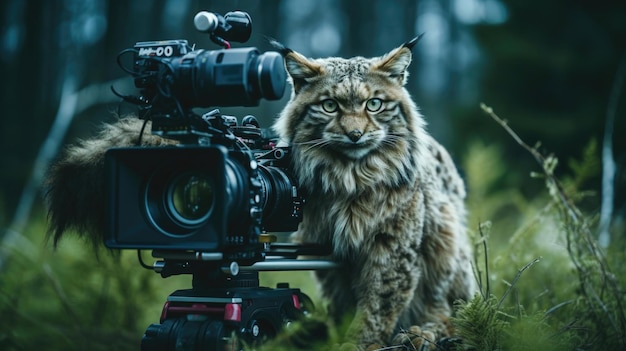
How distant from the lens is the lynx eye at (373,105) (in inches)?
131

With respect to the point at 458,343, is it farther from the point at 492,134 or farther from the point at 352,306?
the point at 492,134

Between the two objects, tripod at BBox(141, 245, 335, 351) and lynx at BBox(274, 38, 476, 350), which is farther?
lynx at BBox(274, 38, 476, 350)

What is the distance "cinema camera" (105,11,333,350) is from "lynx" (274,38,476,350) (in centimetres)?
50

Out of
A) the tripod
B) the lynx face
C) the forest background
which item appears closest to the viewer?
the tripod

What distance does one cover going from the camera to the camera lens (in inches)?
107

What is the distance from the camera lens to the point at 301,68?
3.40 m

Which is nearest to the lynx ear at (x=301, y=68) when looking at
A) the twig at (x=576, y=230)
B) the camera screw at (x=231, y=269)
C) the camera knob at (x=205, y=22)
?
the camera knob at (x=205, y=22)

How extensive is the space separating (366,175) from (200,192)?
1.00 meters

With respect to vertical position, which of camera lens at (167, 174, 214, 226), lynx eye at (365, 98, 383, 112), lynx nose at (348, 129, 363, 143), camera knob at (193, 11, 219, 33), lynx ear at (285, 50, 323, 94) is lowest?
camera lens at (167, 174, 214, 226)

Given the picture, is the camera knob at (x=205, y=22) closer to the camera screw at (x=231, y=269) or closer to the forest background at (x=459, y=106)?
the camera screw at (x=231, y=269)

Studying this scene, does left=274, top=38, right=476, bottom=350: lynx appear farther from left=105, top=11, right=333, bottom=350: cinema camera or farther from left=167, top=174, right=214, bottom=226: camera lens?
left=167, top=174, right=214, bottom=226: camera lens

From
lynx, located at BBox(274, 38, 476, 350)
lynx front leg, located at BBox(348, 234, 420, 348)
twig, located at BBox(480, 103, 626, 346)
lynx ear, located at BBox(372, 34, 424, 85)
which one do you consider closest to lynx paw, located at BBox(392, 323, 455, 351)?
lynx, located at BBox(274, 38, 476, 350)

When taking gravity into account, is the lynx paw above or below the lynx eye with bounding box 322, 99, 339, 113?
below

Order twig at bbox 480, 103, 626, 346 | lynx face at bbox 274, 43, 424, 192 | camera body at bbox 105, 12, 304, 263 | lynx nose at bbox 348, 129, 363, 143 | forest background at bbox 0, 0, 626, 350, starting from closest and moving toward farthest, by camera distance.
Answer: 1. camera body at bbox 105, 12, 304, 263
2. lynx nose at bbox 348, 129, 363, 143
3. lynx face at bbox 274, 43, 424, 192
4. twig at bbox 480, 103, 626, 346
5. forest background at bbox 0, 0, 626, 350
